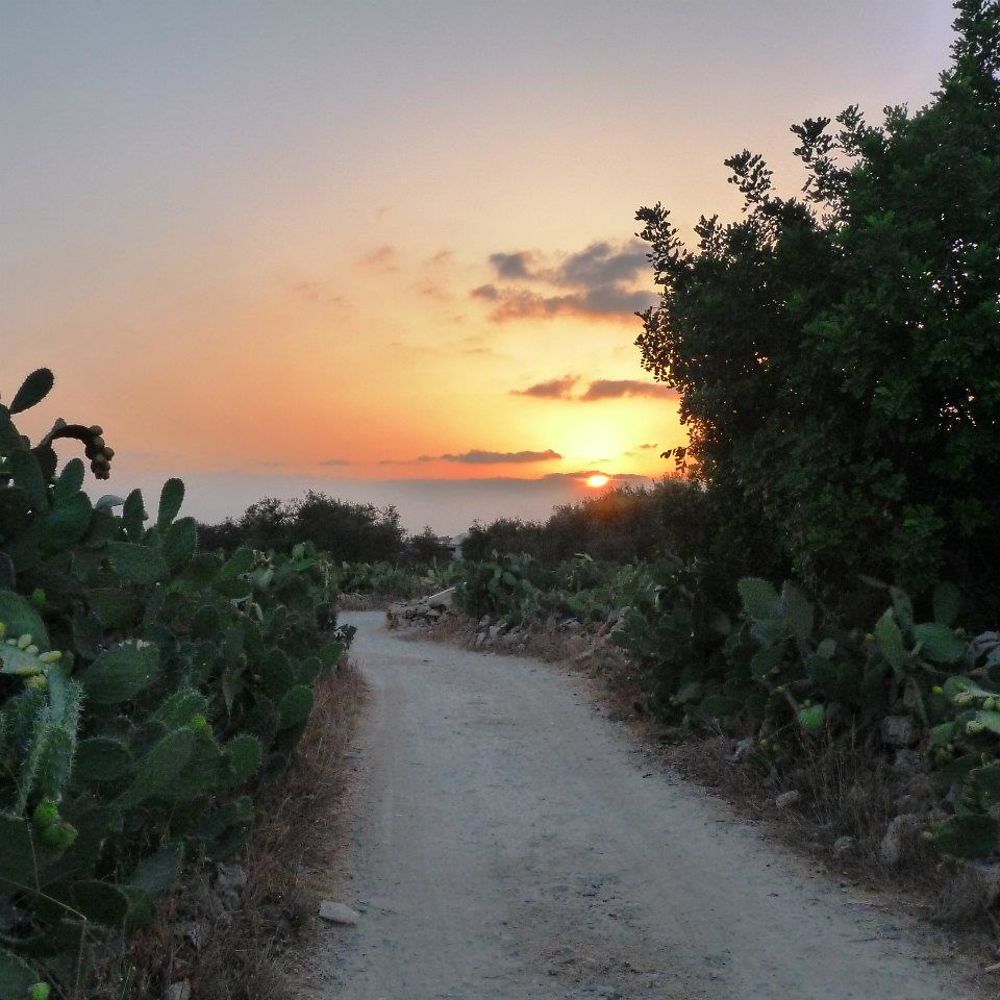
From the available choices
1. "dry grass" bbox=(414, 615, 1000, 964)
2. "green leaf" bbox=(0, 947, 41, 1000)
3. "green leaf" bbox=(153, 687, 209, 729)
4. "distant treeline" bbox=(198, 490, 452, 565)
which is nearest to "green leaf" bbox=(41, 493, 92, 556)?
"green leaf" bbox=(153, 687, 209, 729)

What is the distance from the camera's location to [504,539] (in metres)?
38.6

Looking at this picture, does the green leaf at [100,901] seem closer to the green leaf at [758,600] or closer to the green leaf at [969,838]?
the green leaf at [969,838]

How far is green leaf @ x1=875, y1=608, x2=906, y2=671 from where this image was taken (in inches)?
237

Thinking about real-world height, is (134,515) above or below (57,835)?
above

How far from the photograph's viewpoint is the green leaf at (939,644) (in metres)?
6.06

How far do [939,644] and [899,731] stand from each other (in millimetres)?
559

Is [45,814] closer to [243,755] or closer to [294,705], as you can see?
[243,755]

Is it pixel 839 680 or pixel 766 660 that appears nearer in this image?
pixel 839 680

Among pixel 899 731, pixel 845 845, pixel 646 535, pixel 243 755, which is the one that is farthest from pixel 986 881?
pixel 646 535

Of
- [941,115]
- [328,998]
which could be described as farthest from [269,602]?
[941,115]

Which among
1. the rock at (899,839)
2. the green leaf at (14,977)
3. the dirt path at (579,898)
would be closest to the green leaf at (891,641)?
the rock at (899,839)

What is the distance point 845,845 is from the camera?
17.6 ft

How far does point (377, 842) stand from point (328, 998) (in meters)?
1.92

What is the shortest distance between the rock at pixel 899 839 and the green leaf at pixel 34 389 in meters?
4.48
